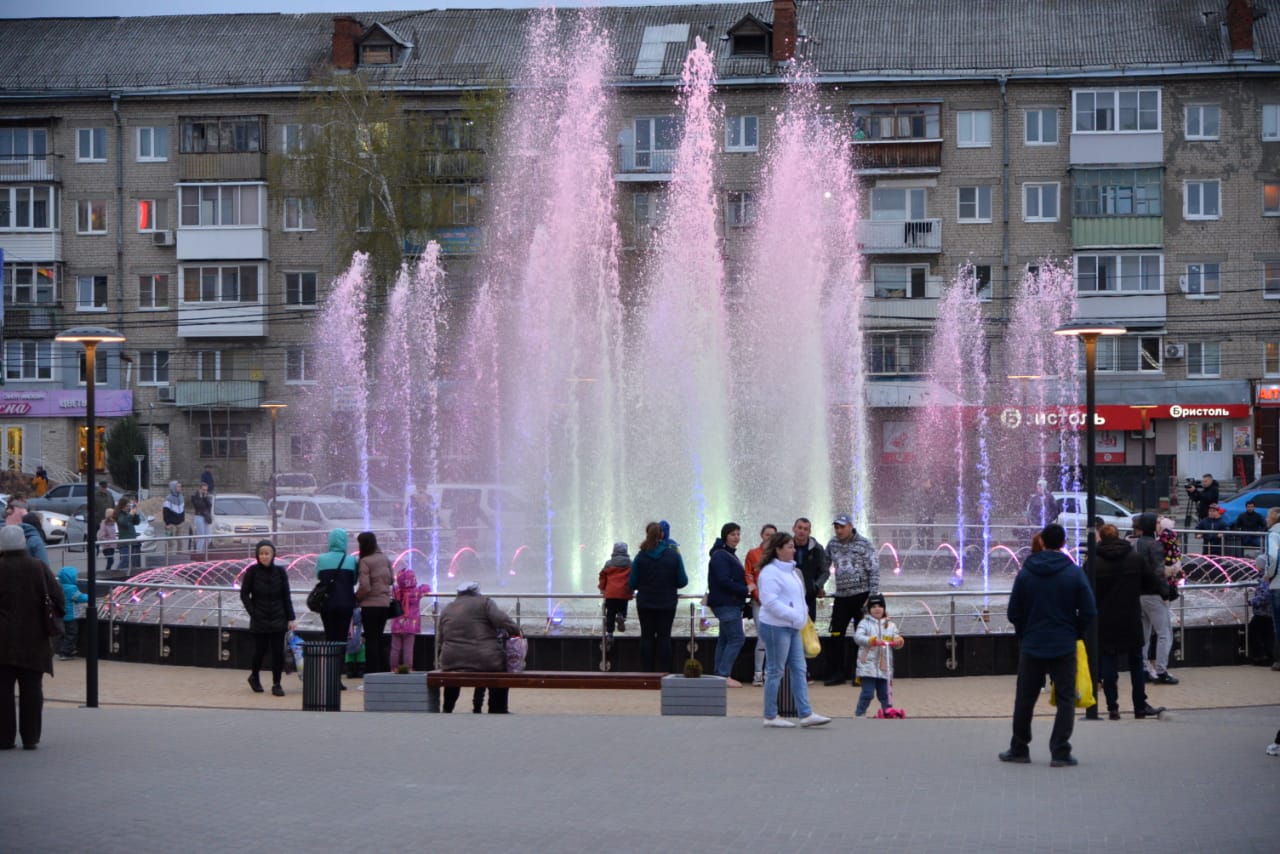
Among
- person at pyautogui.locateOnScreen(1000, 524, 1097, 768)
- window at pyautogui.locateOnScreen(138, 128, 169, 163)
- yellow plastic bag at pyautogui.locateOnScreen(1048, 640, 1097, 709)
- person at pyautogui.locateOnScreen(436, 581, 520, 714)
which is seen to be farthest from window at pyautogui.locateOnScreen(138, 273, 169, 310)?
person at pyautogui.locateOnScreen(1000, 524, 1097, 768)

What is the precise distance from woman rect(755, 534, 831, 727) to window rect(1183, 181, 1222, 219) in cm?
4440

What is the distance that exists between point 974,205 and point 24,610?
46.4m

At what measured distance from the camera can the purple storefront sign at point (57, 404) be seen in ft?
189

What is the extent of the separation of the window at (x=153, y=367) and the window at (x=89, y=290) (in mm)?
2632

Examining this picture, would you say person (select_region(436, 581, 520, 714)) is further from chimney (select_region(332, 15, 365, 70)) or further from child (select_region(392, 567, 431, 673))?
chimney (select_region(332, 15, 365, 70))

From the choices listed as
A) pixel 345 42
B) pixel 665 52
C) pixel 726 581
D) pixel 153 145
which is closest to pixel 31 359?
pixel 153 145

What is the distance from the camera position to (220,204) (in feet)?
187

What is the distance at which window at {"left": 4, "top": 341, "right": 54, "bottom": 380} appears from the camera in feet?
192

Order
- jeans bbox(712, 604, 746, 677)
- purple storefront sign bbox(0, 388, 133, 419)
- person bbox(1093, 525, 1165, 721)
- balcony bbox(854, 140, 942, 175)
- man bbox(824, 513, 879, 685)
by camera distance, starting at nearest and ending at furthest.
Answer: person bbox(1093, 525, 1165, 721)
jeans bbox(712, 604, 746, 677)
man bbox(824, 513, 879, 685)
balcony bbox(854, 140, 942, 175)
purple storefront sign bbox(0, 388, 133, 419)

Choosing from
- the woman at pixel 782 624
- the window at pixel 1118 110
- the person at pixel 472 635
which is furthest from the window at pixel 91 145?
the woman at pixel 782 624

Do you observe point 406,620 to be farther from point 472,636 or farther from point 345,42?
point 345,42

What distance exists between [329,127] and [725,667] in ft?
124

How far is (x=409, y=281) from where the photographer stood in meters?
50.2

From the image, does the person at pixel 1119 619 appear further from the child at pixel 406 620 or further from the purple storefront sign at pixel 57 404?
the purple storefront sign at pixel 57 404
